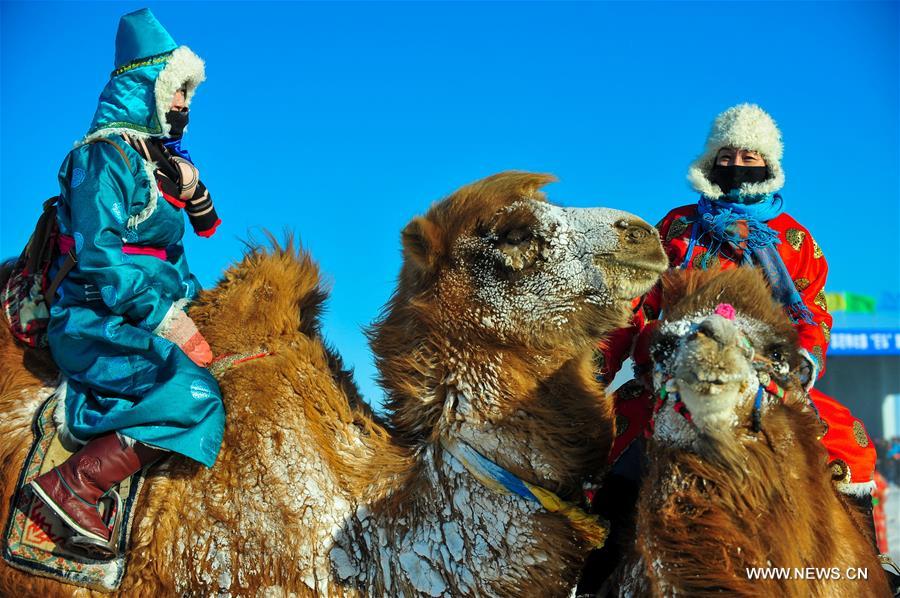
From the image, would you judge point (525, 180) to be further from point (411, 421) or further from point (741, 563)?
point (741, 563)

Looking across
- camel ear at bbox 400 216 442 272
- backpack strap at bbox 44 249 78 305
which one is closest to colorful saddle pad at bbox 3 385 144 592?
backpack strap at bbox 44 249 78 305

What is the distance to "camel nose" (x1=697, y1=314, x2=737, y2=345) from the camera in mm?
2749

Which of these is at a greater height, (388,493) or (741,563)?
(388,493)

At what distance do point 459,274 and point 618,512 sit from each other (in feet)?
3.76

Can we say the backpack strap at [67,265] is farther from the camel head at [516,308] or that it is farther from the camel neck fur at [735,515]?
the camel neck fur at [735,515]

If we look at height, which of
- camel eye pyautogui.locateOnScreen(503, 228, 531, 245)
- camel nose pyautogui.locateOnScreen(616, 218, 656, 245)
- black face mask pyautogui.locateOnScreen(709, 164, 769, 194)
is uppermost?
black face mask pyautogui.locateOnScreen(709, 164, 769, 194)

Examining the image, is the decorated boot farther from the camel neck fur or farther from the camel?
the camel neck fur

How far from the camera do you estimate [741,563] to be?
2.71 meters

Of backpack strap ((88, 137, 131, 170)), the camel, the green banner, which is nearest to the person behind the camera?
the camel

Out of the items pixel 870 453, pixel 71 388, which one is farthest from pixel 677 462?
pixel 71 388

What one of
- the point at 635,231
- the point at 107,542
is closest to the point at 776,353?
the point at 635,231

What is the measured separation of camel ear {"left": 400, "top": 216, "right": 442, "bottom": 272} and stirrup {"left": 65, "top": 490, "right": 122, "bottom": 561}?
1.53m

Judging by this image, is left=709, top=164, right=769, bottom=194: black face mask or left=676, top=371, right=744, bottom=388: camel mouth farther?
left=709, top=164, right=769, bottom=194: black face mask

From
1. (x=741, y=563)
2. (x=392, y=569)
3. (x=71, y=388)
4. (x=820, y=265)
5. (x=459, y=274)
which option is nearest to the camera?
(x=741, y=563)
